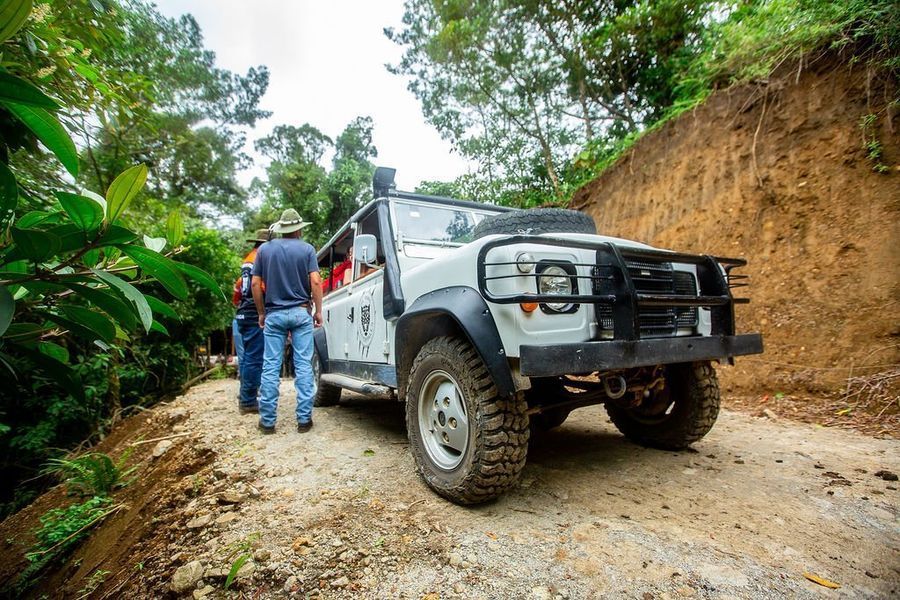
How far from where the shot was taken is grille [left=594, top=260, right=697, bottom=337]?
2.08 meters

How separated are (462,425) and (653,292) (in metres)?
1.22

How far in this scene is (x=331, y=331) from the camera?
176 inches

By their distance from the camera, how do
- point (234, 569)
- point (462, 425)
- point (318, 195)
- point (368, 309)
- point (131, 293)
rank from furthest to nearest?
1. point (318, 195)
2. point (368, 309)
3. point (462, 425)
4. point (234, 569)
5. point (131, 293)

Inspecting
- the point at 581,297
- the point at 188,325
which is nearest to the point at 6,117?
the point at 581,297

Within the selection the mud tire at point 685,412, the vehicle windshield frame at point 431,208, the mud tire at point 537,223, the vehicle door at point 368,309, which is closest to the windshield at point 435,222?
the vehicle windshield frame at point 431,208

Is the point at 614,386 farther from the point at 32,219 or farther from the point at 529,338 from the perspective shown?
the point at 32,219

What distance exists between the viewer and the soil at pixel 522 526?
153 centimetres

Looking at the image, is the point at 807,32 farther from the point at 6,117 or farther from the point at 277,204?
the point at 277,204

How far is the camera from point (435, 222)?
3.53m

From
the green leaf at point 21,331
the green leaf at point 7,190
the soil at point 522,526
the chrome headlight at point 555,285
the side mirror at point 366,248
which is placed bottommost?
the soil at point 522,526

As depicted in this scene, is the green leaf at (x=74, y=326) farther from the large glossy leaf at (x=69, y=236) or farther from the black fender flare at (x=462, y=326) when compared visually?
the black fender flare at (x=462, y=326)

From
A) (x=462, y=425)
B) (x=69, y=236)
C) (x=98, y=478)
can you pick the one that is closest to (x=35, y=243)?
(x=69, y=236)

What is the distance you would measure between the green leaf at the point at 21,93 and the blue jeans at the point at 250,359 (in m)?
3.75

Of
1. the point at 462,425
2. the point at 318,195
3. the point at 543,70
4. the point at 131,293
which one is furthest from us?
the point at 318,195
